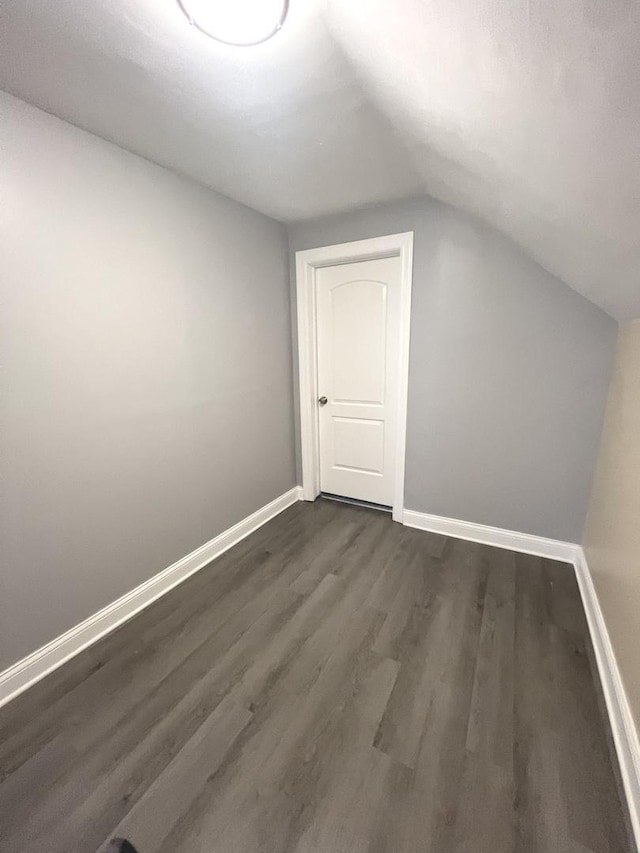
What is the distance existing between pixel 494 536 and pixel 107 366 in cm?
258

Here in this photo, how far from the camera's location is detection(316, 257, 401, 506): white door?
8.73 ft

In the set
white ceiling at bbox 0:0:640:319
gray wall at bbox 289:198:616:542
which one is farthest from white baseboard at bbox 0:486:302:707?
white ceiling at bbox 0:0:640:319

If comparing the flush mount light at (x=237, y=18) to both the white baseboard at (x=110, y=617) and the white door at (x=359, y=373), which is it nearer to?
the white door at (x=359, y=373)

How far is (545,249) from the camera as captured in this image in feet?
5.55

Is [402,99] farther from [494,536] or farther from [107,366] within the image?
[494,536]

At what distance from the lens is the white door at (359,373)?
8.73 feet

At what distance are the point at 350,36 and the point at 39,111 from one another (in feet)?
4.11

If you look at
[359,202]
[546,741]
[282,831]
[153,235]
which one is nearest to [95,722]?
[282,831]

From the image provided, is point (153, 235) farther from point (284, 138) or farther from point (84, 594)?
point (84, 594)

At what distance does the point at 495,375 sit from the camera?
90.7 inches

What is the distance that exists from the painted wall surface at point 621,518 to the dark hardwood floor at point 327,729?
0.25 metres

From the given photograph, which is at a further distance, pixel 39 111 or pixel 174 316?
pixel 174 316

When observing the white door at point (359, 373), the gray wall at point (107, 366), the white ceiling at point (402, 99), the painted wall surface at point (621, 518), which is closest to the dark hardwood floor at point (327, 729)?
the painted wall surface at point (621, 518)

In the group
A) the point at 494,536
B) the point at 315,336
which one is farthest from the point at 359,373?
the point at 494,536
